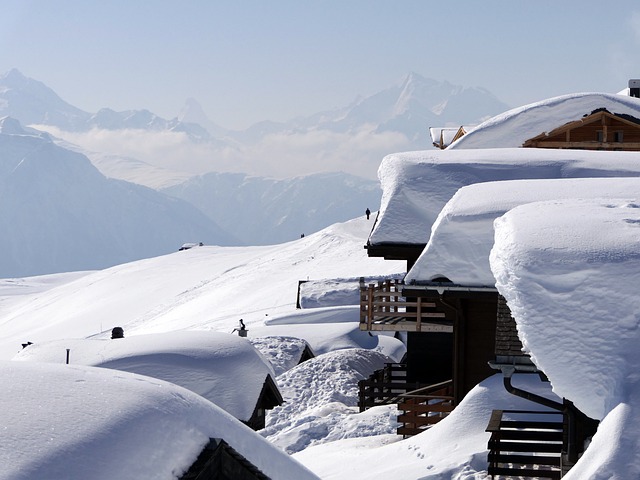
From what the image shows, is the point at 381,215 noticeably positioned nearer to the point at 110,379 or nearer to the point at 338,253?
the point at 110,379

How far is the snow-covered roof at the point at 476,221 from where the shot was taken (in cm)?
1398

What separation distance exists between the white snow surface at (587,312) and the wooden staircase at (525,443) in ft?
16.3

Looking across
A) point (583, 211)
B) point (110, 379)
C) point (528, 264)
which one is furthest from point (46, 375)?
point (583, 211)

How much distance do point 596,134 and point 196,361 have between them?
Result: 48.3ft

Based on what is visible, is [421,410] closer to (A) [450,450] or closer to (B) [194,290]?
(A) [450,450]

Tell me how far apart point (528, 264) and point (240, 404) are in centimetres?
1340

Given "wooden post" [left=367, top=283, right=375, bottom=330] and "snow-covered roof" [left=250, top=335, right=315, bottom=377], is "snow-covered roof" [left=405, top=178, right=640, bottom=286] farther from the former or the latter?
"snow-covered roof" [left=250, top=335, right=315, bottom=377]

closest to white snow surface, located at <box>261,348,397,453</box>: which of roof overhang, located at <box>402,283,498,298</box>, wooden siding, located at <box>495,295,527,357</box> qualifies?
roof overhang, located at <box>402,283,498,298</box>

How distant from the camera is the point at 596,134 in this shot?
1153 inches

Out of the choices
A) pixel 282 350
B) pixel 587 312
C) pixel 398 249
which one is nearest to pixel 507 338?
pixel 587 312

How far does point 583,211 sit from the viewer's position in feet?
29.4

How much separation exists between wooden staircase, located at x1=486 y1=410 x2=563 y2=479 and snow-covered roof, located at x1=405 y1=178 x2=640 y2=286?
201 cm

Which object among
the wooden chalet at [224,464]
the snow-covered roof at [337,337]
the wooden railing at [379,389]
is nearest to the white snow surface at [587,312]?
the wooden chalet at [224,464]

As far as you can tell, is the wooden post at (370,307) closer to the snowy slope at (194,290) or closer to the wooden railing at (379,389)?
the wooden railing at (379,389)
